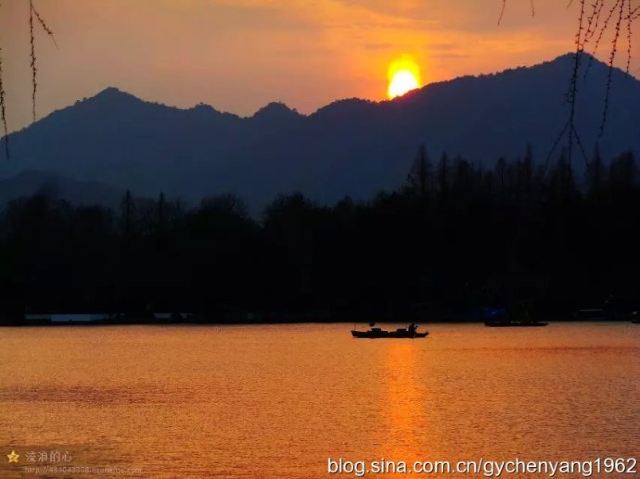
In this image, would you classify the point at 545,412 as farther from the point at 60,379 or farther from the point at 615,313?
the point at 615,313

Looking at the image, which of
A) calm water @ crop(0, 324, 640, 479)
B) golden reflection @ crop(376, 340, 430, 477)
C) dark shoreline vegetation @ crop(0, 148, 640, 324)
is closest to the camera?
calm water @ crop(0, 324, 640, 479)

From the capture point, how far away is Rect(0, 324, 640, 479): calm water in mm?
37562

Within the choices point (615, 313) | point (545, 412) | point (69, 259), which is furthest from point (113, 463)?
point (615, 313)

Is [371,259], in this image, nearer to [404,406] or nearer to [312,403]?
[312,403]

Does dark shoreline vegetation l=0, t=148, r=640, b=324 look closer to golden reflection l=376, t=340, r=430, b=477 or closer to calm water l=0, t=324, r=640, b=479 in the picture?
calm water l=0, t=324, r=640, b=479

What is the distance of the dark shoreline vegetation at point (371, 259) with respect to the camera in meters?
117

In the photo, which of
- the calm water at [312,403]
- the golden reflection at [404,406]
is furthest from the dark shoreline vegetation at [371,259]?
the golden reflection at [404,406]

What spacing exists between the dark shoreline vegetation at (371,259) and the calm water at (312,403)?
1222 centimetres

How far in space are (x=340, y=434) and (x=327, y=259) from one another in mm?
79358

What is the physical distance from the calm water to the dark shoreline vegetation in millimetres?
12224

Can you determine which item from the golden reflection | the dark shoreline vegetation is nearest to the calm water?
the golden reflection

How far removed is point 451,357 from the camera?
293 ft

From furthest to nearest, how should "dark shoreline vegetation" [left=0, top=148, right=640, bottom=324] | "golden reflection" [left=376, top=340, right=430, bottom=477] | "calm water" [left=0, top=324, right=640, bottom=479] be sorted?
"dark shoreline vegetation" [left=0, top=148, right=640, bottom=324], "golden reflection" [left=376, top=340, right=430, bottom=477], "calm water" [left=0, top=324, right=640, bottom=479]

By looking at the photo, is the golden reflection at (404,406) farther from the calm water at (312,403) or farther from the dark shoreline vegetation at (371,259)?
the dark shoreline vegetation at (371,259)
